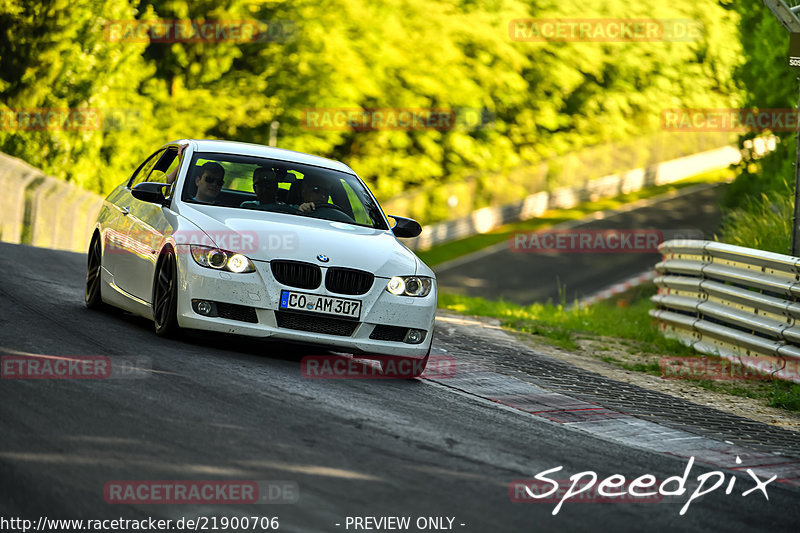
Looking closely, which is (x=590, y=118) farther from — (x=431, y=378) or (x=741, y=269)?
(x=431, y=378)

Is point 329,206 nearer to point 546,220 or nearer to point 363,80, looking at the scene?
point 546,220

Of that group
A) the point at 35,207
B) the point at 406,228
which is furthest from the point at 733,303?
the point at 35,207

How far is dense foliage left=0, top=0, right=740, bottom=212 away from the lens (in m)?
29.6

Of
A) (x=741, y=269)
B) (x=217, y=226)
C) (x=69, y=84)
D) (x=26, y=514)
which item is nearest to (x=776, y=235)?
(x=741, y=269)

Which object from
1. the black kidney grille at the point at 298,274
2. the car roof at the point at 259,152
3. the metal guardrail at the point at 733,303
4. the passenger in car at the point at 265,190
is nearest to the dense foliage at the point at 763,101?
the metal guardrail at the point at 733,303

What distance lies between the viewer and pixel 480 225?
1640 inches

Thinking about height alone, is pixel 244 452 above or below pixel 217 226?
below

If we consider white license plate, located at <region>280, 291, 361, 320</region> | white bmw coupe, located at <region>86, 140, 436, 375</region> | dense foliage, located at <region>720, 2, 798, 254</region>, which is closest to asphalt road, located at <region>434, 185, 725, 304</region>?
dense foliage, located at <region>720, 2, 798, 254</region>

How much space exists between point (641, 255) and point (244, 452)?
32.1m

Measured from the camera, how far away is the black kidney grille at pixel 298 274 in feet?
27.9

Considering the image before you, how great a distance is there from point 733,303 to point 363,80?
33173mm

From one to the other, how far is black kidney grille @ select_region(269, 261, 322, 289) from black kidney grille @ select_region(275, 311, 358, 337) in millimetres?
218

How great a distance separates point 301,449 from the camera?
19.5 feet

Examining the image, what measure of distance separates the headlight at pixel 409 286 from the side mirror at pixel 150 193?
205 cm
